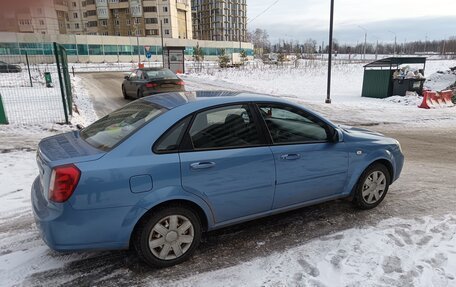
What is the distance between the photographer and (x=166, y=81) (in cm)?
1428

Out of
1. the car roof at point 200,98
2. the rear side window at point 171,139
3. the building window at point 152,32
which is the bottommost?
Answer: the rear side window at point 171,139

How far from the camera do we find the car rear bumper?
296 centimetres

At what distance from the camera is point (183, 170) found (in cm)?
324

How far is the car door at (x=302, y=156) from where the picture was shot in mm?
3836

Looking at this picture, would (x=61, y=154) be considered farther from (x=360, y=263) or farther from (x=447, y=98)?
(x=447, y=98)

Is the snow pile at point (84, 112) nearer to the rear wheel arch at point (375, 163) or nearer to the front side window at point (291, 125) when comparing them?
the front side window at point (291, 125)

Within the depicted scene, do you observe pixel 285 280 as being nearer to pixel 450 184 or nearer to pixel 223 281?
pixel 223 281

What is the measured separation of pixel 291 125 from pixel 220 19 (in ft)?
405

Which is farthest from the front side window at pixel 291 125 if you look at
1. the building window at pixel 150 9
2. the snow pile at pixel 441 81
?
the building window at pixel 150 9

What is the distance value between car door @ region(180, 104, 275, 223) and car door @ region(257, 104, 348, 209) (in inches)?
6.2

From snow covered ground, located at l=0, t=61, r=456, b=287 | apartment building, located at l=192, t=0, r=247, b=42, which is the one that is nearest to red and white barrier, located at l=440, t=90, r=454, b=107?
snow covered ground, located at l=0, t=61, r=456, b=287

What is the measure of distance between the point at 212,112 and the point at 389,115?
11076 mm

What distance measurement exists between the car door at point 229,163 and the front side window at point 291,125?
214mm

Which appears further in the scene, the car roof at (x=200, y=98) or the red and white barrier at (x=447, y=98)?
the red and white barrier at (x=447, y=98)
